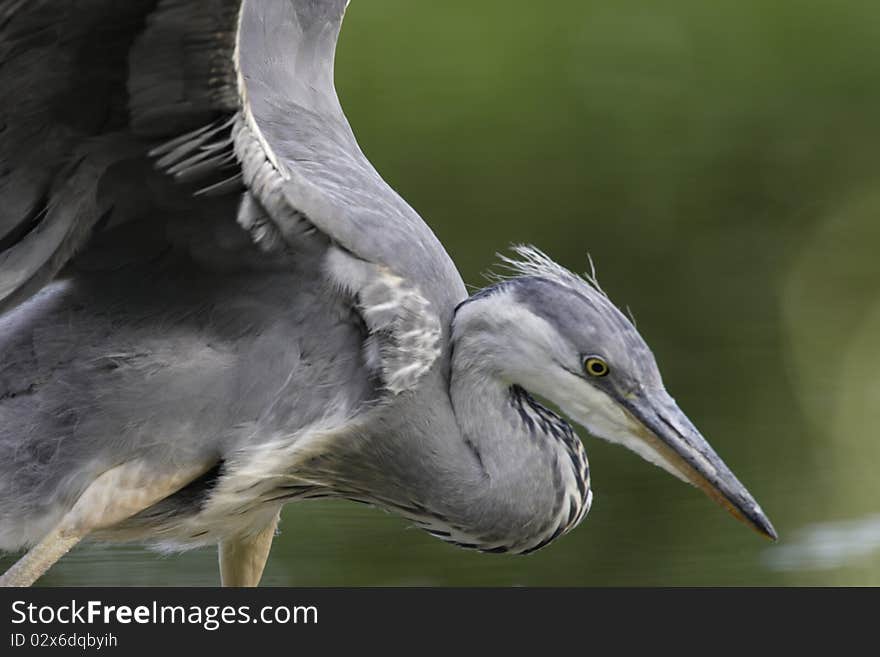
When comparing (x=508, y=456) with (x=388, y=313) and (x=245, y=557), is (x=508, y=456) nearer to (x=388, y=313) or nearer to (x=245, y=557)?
(x=388, y=313)

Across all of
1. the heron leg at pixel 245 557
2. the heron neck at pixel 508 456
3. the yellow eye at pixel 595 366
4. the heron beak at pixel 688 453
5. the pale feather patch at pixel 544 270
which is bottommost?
the heron leg at pixel 245 557

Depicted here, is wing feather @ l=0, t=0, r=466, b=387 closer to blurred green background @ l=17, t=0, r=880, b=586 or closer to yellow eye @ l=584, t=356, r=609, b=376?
yellow eye @ l=584, t=356, r=609, b=376

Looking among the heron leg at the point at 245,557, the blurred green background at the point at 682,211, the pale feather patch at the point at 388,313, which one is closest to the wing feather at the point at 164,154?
the pale feather patch at the point at 388,313

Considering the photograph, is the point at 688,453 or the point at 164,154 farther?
the point at 688,453

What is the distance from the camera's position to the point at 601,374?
5.15ft

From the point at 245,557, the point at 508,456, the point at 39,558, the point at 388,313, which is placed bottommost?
the point at 245,557

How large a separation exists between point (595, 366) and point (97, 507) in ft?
1.71

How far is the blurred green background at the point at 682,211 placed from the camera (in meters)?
2.50

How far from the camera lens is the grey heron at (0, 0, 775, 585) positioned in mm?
1470

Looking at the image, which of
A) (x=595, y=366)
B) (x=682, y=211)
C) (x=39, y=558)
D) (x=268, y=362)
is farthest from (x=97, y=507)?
(x=682, y=211)

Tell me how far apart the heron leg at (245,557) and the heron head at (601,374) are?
1.58ft

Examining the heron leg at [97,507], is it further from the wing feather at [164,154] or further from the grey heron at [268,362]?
the wing feather at [164,154]

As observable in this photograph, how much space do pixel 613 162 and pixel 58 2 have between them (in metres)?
2.10

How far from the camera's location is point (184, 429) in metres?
1.58
